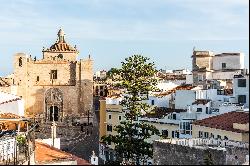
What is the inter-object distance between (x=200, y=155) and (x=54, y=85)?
51325 mm

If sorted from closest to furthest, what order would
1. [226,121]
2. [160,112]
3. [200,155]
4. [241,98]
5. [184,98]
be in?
1. [200,155]
2. [226,121]
3. [241,98]
4. [160,112]
5. [184,98]


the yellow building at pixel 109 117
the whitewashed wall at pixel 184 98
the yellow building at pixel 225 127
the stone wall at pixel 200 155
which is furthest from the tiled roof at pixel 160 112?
the stone wall at pixel 200 155

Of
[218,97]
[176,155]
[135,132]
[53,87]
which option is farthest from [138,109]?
[53,87]

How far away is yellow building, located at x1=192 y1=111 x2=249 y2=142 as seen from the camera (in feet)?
99.0

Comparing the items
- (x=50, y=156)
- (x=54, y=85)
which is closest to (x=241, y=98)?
(x=50, y=156)

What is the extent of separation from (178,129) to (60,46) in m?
37.9

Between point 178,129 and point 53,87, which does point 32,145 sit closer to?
point 178,129

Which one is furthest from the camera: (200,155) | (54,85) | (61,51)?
(61,51)

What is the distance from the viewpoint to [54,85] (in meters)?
67.7

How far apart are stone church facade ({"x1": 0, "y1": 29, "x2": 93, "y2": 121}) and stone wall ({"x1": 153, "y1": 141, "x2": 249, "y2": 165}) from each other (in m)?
48.0

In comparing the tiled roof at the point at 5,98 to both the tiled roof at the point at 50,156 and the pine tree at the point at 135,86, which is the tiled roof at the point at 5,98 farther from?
the tiled roof at the point at 50,156

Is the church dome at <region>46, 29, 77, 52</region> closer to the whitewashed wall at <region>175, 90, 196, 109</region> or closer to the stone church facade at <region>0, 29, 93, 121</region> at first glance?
the stone church facade at <region>0, 29, 93, 121</region>

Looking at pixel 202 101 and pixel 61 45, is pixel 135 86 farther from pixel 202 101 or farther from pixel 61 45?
pixel 61 45

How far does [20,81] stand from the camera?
66.4 meters
